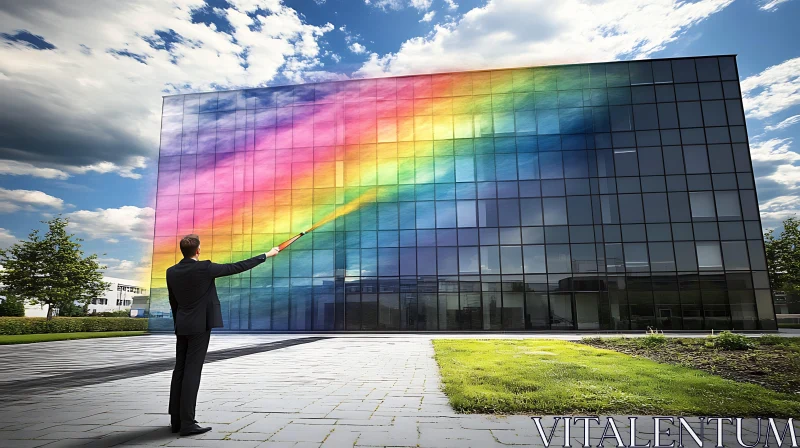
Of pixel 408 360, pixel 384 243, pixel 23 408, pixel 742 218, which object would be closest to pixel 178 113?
pixel 384 243

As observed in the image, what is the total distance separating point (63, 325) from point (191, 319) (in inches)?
1265

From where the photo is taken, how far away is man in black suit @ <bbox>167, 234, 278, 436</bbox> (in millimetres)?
5230

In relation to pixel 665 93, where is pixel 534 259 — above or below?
below

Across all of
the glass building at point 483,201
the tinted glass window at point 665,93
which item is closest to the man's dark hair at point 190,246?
the glass building at point 483,201

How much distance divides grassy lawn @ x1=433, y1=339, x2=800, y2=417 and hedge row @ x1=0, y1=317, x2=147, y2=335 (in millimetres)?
28844

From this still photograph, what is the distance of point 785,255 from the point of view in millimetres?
35031

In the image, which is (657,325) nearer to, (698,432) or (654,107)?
(654,107)

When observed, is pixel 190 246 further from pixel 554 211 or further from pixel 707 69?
pixel 707 69

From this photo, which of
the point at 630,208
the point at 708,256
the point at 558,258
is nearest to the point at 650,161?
the point at 630,208

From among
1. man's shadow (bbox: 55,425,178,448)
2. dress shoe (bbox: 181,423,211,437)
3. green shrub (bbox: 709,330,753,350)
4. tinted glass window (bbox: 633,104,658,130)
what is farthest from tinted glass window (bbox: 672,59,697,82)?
man's shadow (bbox: 55,425,178,448)

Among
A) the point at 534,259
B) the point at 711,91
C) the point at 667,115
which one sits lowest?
the point at 534,259

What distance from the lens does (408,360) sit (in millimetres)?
13555

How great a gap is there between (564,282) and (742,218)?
11.8 meters

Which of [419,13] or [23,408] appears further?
[419,13]
